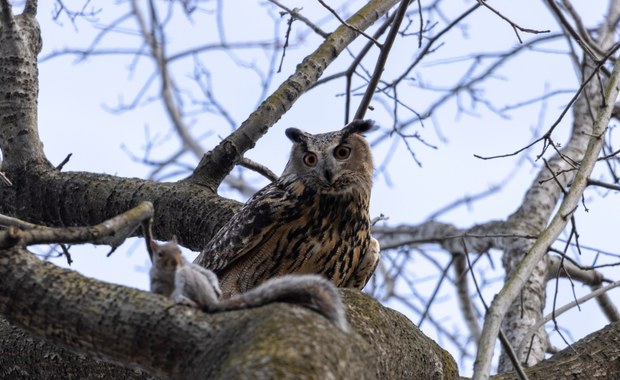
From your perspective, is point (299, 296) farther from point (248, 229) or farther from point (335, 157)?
point (335, 157)

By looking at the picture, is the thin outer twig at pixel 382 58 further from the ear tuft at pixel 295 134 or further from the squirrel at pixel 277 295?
the squirrel at pixel 277 295

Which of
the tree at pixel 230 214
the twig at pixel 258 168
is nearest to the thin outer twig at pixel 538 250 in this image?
the tree at pixel 230 214

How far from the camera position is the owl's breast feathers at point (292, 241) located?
425 centimetres

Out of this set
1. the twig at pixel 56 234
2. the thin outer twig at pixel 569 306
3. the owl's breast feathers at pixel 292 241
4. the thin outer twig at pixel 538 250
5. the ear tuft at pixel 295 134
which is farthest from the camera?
the ear tuft at pixel 295 134

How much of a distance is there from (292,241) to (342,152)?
73cm

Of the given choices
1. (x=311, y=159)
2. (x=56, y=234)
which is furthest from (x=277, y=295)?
(x=311, y=159)

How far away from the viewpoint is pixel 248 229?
427 cm

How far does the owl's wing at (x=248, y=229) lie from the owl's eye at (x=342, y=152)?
1.51ft

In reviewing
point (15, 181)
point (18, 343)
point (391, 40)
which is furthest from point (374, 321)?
point (15, 181)

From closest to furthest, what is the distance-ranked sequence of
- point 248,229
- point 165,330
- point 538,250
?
point 165,330 → point 538,250 → point 248,229

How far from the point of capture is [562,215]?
3.26 m

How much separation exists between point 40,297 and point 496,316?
1348 mm

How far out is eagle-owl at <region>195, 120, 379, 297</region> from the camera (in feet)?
14.0

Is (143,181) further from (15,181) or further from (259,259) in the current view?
(259,259)
